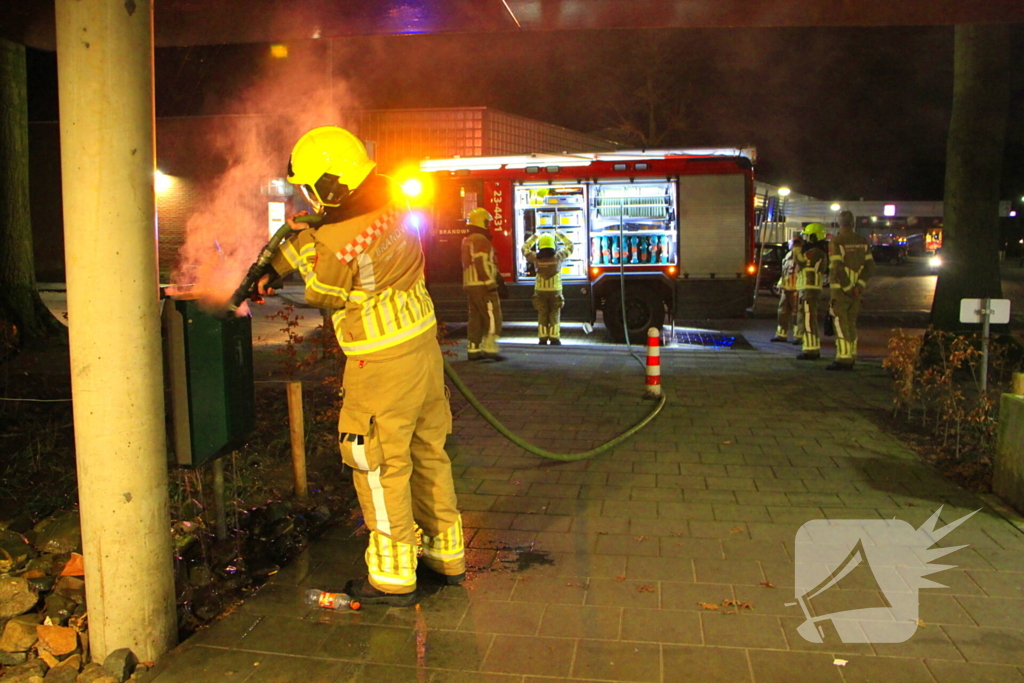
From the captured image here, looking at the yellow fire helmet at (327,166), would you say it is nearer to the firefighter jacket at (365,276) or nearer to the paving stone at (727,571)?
the firefighter jacket at (365,276)

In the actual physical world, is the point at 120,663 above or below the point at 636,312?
below

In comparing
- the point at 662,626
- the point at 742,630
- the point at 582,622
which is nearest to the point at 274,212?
the point at 582,622

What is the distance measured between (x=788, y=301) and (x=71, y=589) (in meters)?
11.3

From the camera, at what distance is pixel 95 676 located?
3354 millimetres

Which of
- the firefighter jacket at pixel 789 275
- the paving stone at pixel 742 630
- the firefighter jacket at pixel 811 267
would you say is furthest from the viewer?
the firefighter jacket at pixel 789 275

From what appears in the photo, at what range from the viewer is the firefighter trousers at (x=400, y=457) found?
12.4 feet

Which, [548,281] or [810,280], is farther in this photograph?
[548,281]

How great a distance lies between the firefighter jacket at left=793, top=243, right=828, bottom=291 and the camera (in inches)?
464

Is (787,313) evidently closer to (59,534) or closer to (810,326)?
(810,326)

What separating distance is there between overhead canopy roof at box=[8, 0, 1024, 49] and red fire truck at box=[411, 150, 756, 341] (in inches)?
290

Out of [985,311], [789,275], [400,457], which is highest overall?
[789,275]

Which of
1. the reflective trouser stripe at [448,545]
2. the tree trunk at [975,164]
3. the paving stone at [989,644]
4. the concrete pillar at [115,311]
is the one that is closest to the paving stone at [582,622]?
the reflective trouser stripe at [448,545]

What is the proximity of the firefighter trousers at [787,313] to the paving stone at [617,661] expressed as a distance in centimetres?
1014

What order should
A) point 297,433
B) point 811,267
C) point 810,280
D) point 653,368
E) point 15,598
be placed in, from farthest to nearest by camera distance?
point 811,267 → point 810,280 → point 653,368 → point 297,433 → point 15,598
